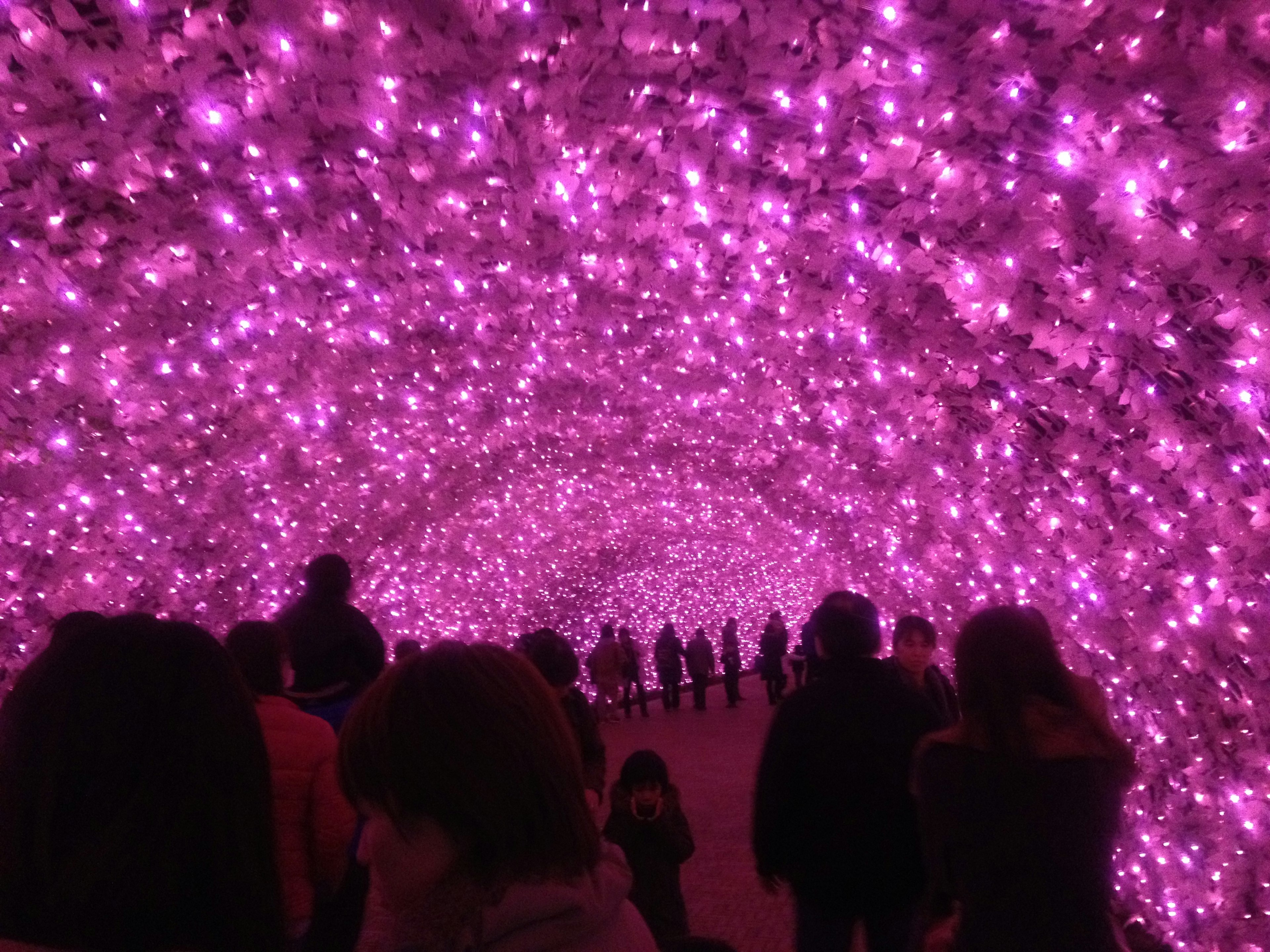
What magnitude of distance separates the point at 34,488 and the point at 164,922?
6.41m

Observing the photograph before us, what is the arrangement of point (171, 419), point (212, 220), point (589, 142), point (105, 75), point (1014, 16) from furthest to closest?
1. point (171, 419)
2. point (212, 220)
3. point (589, 142)
4. point (105, 75)
5. point (1014, 16)

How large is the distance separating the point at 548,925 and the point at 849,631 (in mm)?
2407

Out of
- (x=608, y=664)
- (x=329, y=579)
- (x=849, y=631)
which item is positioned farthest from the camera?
(x=608, y=664)

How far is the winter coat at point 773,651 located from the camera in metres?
18.7

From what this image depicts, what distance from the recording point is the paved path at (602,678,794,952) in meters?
6.45

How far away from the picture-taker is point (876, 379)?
6.81 meters

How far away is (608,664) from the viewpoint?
52.9 feet

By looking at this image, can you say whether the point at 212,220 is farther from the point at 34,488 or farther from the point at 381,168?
the point at 34,488

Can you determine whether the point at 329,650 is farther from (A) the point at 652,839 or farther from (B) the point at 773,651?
(B) the point at 773,651

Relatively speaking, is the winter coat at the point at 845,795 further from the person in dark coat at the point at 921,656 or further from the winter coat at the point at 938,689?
the person in dark coat at the point at 921,656

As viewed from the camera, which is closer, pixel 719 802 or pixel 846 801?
pixel 846 801

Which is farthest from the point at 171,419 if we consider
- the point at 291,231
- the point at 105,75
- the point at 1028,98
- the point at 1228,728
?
the point at 1228,728

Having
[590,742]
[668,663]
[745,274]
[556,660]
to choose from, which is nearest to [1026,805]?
[590,742]

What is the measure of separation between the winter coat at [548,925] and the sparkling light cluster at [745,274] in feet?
10.2
